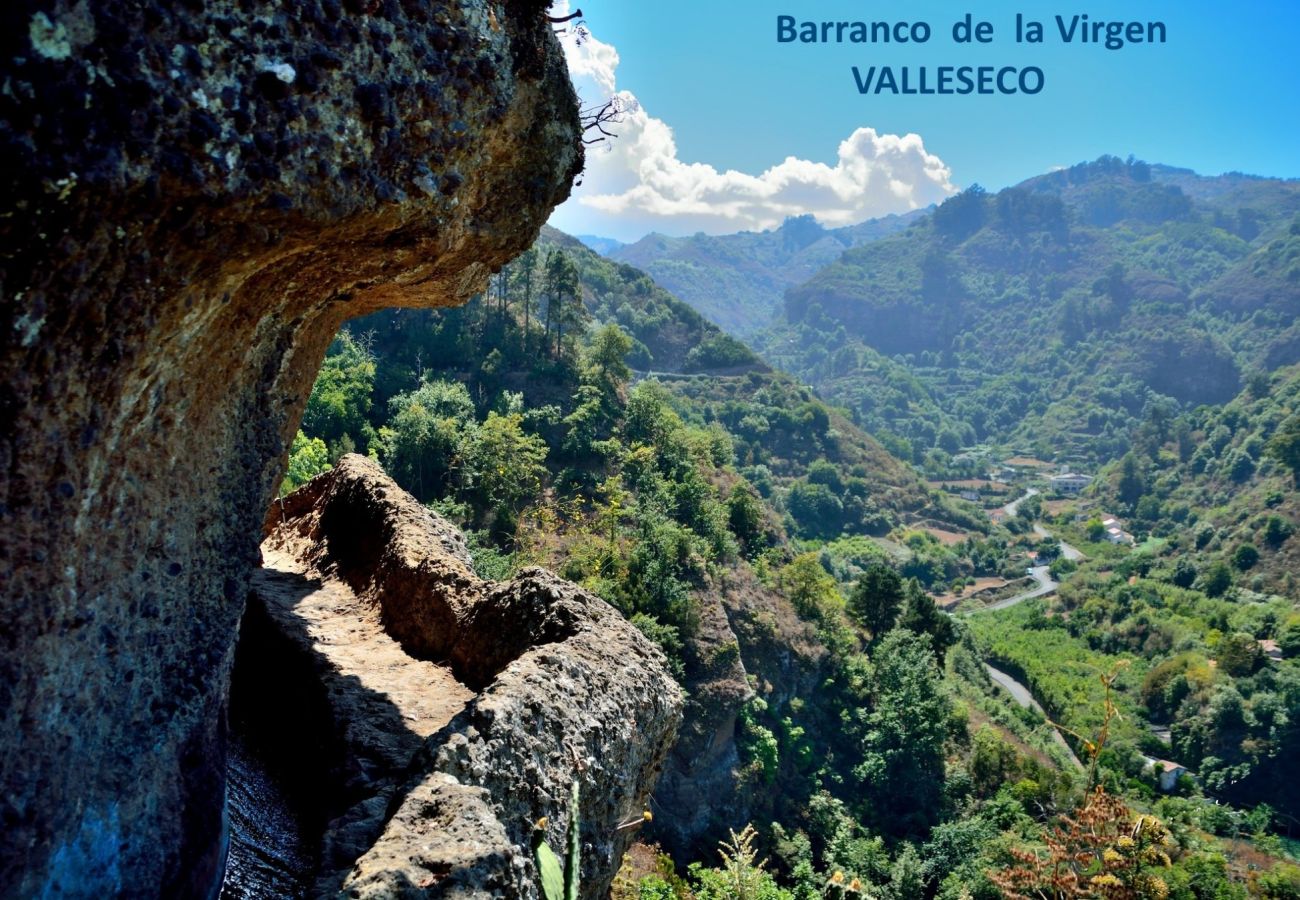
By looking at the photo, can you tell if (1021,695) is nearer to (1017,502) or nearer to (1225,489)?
(1225,489)

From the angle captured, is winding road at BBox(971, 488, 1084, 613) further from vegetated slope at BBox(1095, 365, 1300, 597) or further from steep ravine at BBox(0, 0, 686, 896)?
steep ravine at BBox(0, 0, 686, 896)

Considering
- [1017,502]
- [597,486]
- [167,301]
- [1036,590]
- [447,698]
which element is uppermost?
[167,301]

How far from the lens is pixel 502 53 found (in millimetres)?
6477

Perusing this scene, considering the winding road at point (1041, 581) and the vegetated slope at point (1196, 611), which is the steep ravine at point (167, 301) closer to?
the vegetated slope at point (1196, 611)

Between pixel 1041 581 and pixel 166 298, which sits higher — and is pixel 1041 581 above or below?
below

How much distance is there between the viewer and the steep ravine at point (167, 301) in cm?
400

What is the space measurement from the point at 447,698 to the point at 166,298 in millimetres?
5821

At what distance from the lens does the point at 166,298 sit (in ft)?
15.6

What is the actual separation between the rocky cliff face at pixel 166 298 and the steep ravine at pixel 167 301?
16 mm

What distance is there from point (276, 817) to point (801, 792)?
35997 mm

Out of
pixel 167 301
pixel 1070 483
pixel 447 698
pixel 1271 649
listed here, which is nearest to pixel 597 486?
pixel 447 698

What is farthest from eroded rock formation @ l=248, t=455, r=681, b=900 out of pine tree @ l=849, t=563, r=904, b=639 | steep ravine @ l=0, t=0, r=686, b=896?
pine tree @ l=849, t=563, r=904, b=639

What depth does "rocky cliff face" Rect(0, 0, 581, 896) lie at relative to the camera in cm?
400

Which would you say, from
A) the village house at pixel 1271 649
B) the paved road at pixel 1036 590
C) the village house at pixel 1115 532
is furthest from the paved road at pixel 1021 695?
the village house at pixel 1115 532
